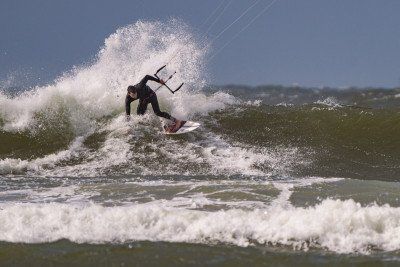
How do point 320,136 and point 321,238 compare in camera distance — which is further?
point 320,136

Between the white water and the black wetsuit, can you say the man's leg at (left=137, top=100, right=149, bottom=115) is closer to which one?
the black wetsuit

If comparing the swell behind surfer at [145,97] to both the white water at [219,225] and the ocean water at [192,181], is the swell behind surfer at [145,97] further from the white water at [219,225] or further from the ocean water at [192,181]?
the white water at [219,225]

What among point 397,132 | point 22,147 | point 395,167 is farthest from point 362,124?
point 22,147

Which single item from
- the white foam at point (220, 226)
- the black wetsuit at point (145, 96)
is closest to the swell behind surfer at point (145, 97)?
the black wetsuit at point (145, 96)

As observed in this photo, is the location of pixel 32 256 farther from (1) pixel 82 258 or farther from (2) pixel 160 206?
(2) pixel 160 206

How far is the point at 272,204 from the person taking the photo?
801cm

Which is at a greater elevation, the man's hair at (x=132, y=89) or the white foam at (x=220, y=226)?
the man's hair at (x=132, y=89)

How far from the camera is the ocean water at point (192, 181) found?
6273mm

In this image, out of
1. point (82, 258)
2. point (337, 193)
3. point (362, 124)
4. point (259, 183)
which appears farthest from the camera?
point (362, 124)

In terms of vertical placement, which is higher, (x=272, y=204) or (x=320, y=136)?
(x=320, y=136)

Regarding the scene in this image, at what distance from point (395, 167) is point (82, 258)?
Result: 8.60m

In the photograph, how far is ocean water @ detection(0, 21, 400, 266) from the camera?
627cm

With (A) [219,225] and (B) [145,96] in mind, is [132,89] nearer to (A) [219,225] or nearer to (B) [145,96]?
(B) [145,96]

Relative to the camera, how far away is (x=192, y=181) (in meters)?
10.5
